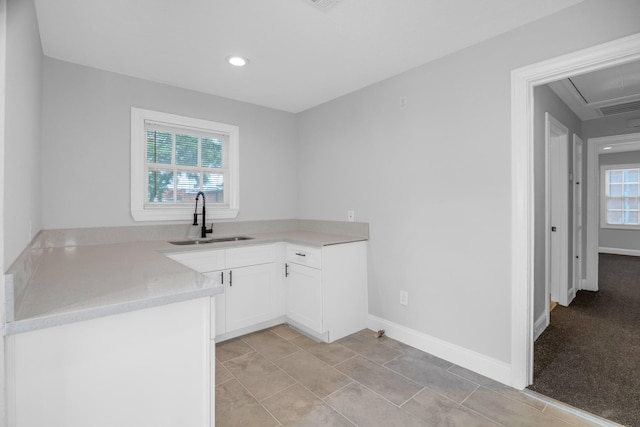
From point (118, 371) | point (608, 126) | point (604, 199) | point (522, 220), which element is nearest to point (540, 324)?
point (522, 220)

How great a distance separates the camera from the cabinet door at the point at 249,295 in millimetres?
2781

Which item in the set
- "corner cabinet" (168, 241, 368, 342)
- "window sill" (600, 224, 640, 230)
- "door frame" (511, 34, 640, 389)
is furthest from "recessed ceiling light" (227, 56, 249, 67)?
"window sill" (600, 224, 640, 230)

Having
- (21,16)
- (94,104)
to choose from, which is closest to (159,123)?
(94,104)

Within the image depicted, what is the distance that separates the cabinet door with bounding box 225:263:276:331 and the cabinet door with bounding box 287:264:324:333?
0.61ft

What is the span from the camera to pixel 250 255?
2.90 meters

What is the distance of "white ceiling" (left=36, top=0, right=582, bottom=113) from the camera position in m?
1.83

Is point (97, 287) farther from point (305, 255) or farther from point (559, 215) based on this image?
point (559, 215)

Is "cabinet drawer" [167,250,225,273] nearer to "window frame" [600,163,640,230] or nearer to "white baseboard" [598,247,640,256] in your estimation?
"window frame" [600,163,640,230]

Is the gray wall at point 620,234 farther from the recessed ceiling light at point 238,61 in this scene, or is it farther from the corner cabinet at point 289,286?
the recessed ceiling light at point 238,61

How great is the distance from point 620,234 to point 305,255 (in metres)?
7.99

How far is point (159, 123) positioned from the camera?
2.93m

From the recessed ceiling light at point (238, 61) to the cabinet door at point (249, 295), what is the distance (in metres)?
1.74

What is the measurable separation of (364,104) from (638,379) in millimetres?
2958

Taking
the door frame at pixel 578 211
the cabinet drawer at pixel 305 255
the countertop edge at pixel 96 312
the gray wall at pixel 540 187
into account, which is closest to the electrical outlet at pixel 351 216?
the cabinet drawer at pixel 305 255
